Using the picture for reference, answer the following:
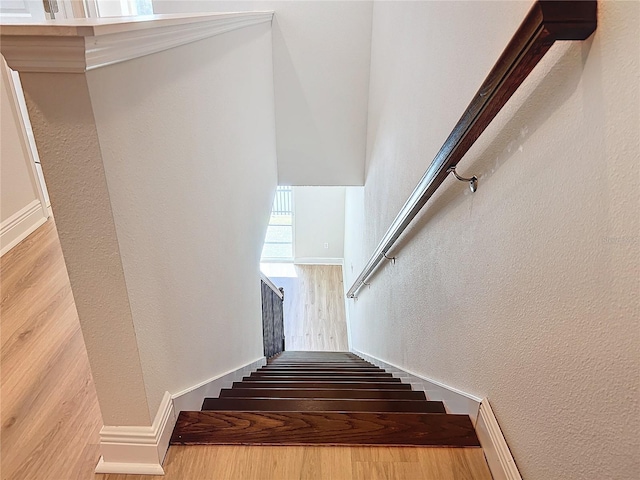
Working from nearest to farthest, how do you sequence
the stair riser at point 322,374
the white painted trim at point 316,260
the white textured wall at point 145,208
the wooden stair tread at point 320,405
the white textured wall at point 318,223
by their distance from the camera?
1. the white textured wall at point 145,208
2. the wooden stair tread at point 320,405
3. the stair riser at point 322,374
4. the white textured wall at point 318,223
5. the white painted trim at point 316,260

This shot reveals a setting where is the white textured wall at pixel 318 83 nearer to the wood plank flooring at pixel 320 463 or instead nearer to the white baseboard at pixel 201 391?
the white baseboard at pixel 201 391

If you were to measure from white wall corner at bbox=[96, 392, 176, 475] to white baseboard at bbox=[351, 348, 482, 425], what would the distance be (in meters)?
0.95

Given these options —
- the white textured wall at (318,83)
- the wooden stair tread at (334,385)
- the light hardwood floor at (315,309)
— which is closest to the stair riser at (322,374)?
the wooden stair tread at (334,385)

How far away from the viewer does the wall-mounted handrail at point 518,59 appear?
0.76 m

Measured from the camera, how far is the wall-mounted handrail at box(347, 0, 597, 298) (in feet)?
2.50

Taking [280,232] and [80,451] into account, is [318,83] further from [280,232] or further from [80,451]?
[280,232]

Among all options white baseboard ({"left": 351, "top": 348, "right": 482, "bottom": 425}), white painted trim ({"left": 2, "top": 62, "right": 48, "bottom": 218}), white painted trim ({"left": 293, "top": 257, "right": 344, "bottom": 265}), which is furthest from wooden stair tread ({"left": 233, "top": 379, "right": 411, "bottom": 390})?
white painted trim ({"left": 293, "top": 257, "right": 344, "bottom": 265})

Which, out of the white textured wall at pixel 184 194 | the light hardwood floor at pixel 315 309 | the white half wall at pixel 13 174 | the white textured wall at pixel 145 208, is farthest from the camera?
the light hardwood floor at pixel 315 309

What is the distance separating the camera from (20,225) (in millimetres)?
2682

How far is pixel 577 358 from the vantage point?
0.90 m

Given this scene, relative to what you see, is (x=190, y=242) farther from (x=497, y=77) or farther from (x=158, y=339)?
(x=497, y=77)

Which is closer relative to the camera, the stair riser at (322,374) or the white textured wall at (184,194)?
the white textured wall at (184,194)

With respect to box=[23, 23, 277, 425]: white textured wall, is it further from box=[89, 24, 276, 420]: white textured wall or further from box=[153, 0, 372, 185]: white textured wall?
box=[153, 0, 372, 185]: white textured wall

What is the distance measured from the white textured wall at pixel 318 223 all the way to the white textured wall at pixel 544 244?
5814 mm
